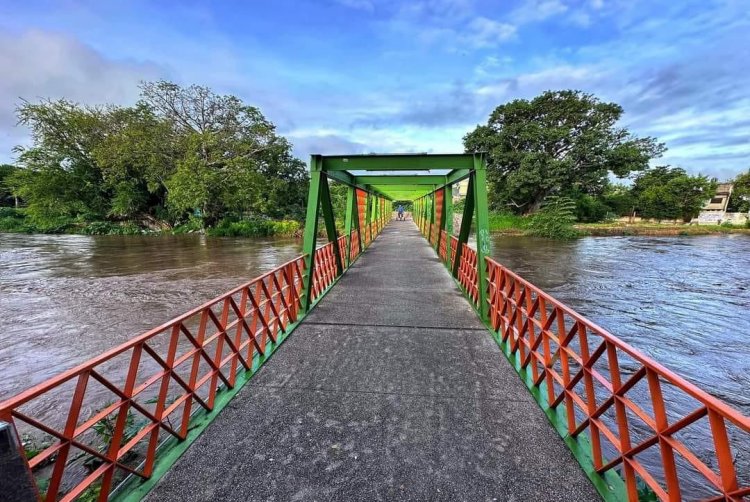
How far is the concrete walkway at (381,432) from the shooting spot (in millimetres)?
2191

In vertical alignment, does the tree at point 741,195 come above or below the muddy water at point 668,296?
above

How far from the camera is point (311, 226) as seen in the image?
5676 mm

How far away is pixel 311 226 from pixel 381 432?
12.0 ft

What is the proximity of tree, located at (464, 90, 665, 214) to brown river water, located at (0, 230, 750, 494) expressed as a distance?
7003 millimetres

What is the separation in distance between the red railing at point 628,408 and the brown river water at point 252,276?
1552 millimetres

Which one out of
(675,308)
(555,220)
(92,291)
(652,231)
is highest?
(555,220)

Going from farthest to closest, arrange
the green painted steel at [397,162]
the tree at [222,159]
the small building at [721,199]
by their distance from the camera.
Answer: the small building at [721,199] < the tree at [222,159] < the green painted steel at [397,162]

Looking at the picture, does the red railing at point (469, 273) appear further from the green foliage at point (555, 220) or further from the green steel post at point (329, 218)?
the green foliage at point (555, 220)

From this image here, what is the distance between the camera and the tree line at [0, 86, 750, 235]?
21.5 m

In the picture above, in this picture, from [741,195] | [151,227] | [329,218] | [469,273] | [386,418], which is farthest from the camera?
[741,195]

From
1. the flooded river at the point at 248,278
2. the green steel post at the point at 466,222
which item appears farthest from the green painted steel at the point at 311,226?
the flooded river at the point at 248,278

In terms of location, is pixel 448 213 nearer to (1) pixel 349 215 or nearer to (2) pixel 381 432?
(1) pixel 349 215

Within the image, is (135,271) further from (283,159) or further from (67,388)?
(283,159)

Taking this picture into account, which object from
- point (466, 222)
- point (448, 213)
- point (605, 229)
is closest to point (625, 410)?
point (466, 222)
